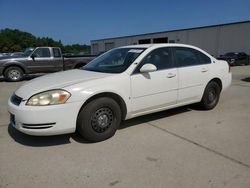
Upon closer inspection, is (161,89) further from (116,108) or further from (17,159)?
(17,159)

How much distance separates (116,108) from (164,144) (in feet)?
3.11

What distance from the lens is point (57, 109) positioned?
11.5ft

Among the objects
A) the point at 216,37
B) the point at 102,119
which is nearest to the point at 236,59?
the point at 216,37

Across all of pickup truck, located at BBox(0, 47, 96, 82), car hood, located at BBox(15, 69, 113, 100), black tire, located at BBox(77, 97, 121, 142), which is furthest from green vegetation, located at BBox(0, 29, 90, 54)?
black tire, located at BBox(77, 97, 121, 142)

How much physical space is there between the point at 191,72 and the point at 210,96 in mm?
966

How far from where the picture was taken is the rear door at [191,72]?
497 centimetres

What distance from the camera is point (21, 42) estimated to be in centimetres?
7831

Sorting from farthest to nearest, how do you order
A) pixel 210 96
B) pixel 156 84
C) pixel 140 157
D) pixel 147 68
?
pixel 210 96
pixel 156 84
pixel 147 68
pixel 140 157

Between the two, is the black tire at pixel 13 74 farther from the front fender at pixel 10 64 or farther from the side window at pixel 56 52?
the side window at pixel 56 52

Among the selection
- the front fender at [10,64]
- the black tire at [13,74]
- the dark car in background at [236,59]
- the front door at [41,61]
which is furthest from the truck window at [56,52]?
the dark car in background at [236,59]

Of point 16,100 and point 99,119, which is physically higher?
point 16,100

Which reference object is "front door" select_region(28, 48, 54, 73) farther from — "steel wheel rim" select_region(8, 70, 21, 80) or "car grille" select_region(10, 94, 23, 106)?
"car grille" select_region(10, 94, 23, 106)

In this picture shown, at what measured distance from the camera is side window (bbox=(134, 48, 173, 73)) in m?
4.59

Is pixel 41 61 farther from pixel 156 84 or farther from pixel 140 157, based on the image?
pixel 140 157
